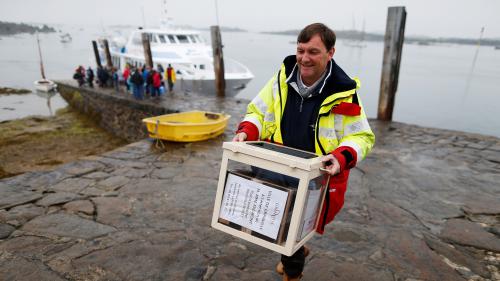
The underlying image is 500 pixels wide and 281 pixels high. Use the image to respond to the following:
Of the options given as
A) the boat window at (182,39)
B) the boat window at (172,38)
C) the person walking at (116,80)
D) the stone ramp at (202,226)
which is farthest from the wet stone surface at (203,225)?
the boat window at (182,39)

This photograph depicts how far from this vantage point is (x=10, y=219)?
145 inches

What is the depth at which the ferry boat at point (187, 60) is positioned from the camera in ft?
55.6

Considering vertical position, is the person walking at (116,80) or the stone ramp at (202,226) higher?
the person walking at (116,80)

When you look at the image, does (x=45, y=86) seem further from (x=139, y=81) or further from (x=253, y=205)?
(x=253, y=205)

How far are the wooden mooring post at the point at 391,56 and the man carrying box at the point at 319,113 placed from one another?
7.21 metres

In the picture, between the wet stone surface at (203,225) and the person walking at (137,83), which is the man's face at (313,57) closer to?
the wet stone surface at (203,225)

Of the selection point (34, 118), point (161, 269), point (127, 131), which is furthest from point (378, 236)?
point (34, 118)

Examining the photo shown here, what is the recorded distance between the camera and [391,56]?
334 inches

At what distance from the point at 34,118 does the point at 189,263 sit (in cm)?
1634

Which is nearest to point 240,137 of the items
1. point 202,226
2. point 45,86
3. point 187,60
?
point 202,226

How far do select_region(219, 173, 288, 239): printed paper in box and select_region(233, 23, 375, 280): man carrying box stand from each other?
34 centimetres

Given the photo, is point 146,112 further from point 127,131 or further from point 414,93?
point 414,93

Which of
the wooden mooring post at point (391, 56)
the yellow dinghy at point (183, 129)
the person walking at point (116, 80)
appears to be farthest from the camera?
the person walking at point (116, 80)

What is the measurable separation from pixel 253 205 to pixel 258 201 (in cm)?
4
